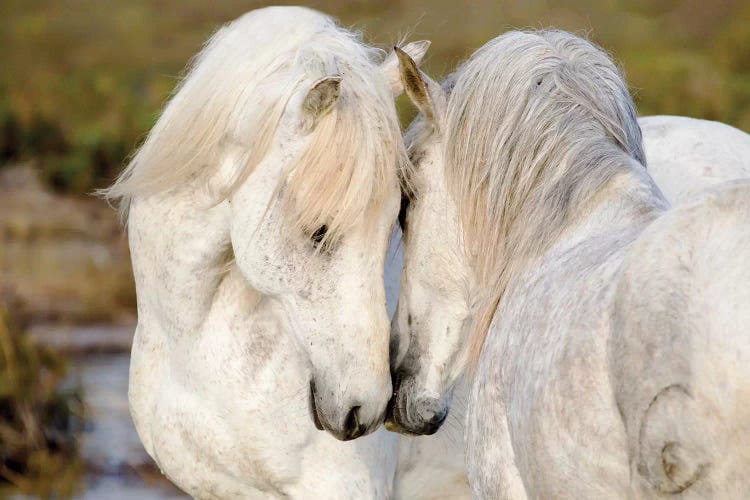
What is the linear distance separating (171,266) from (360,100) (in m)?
0.75

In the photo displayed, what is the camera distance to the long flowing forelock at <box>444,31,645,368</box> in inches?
104

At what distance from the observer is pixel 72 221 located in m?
11.2

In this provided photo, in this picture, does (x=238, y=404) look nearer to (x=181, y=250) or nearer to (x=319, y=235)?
(x=181, y=250)

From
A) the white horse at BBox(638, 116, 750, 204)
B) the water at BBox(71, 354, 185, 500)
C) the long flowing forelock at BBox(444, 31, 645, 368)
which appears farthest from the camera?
the water at BBox(71, 354, 185, 500)

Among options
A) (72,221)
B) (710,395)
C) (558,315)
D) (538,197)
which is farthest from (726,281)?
(72,221)

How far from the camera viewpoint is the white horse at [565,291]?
1834 mm

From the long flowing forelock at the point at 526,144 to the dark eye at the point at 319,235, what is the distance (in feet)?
1.12

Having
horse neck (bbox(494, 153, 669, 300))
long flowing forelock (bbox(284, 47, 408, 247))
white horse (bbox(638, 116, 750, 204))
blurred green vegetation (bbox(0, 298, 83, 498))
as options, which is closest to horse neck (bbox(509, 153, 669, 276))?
horse neck (bbox(494, 153, 669, 300))

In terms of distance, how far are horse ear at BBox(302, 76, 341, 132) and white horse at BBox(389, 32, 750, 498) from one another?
21cm

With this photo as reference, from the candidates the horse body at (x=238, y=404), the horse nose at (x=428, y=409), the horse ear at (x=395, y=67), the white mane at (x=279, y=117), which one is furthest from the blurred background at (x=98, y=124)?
Result: the horse nose at (x=428, y=409)

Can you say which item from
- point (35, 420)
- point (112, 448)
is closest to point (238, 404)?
point (35, 420)

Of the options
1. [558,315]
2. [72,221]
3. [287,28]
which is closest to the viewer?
[558,315]

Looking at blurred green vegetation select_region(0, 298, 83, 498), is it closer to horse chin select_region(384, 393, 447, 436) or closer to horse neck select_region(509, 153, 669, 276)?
horse chin select_region(384, 393, 447, 436)

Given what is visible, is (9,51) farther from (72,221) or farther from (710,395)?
(710,395)
